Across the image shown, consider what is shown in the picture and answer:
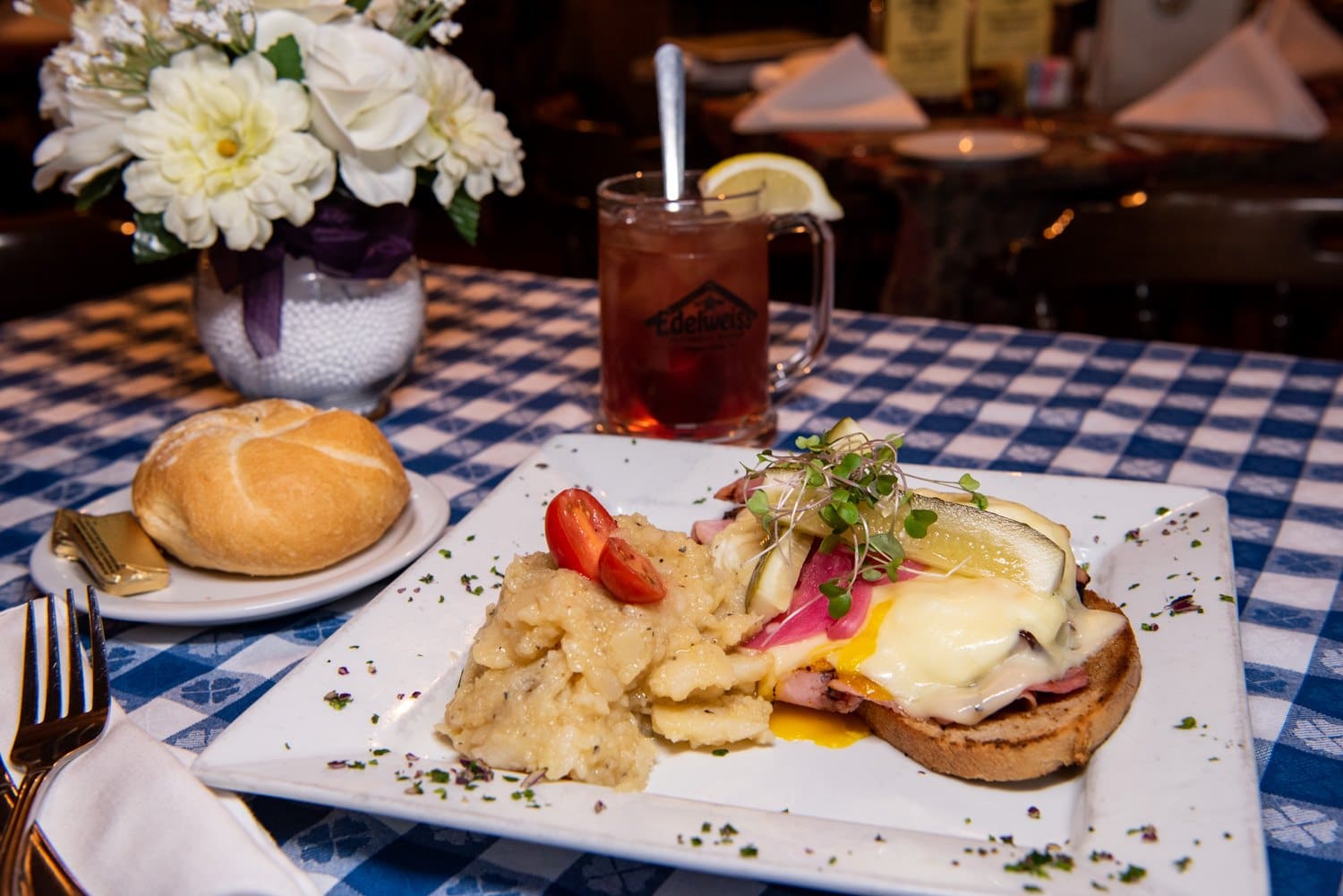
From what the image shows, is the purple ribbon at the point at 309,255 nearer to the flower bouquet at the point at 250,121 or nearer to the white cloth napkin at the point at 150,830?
the flower bouquet at the point at 250,121

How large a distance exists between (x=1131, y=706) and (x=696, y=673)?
0.45 metres

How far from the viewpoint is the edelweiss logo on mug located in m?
1.84

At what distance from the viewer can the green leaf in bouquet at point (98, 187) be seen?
186 cm

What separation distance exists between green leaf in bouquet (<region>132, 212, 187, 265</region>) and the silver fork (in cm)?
72

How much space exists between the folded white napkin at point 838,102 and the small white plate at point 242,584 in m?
2.48

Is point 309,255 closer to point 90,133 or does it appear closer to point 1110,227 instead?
point 90,133

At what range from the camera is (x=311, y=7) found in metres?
1.77

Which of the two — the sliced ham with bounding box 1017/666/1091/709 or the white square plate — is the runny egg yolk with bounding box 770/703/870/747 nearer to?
the white square plate

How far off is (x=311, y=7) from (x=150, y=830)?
130 cm

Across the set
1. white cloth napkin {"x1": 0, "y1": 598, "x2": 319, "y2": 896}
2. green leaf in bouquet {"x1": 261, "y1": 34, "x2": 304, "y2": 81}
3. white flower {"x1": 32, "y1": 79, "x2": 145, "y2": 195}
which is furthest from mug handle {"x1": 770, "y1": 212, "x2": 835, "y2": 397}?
white cloth napkin {"x1": 0, "y1": 598, "x2": 319, "y2": 896}

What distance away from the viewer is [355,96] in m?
1.75

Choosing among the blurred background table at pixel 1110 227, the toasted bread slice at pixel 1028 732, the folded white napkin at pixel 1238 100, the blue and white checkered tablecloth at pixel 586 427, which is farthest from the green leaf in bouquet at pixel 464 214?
the folded white napkin at pixel 1238 100

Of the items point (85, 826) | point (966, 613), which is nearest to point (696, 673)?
point (966, 613)

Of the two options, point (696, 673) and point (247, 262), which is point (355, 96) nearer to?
point (247, 262)
